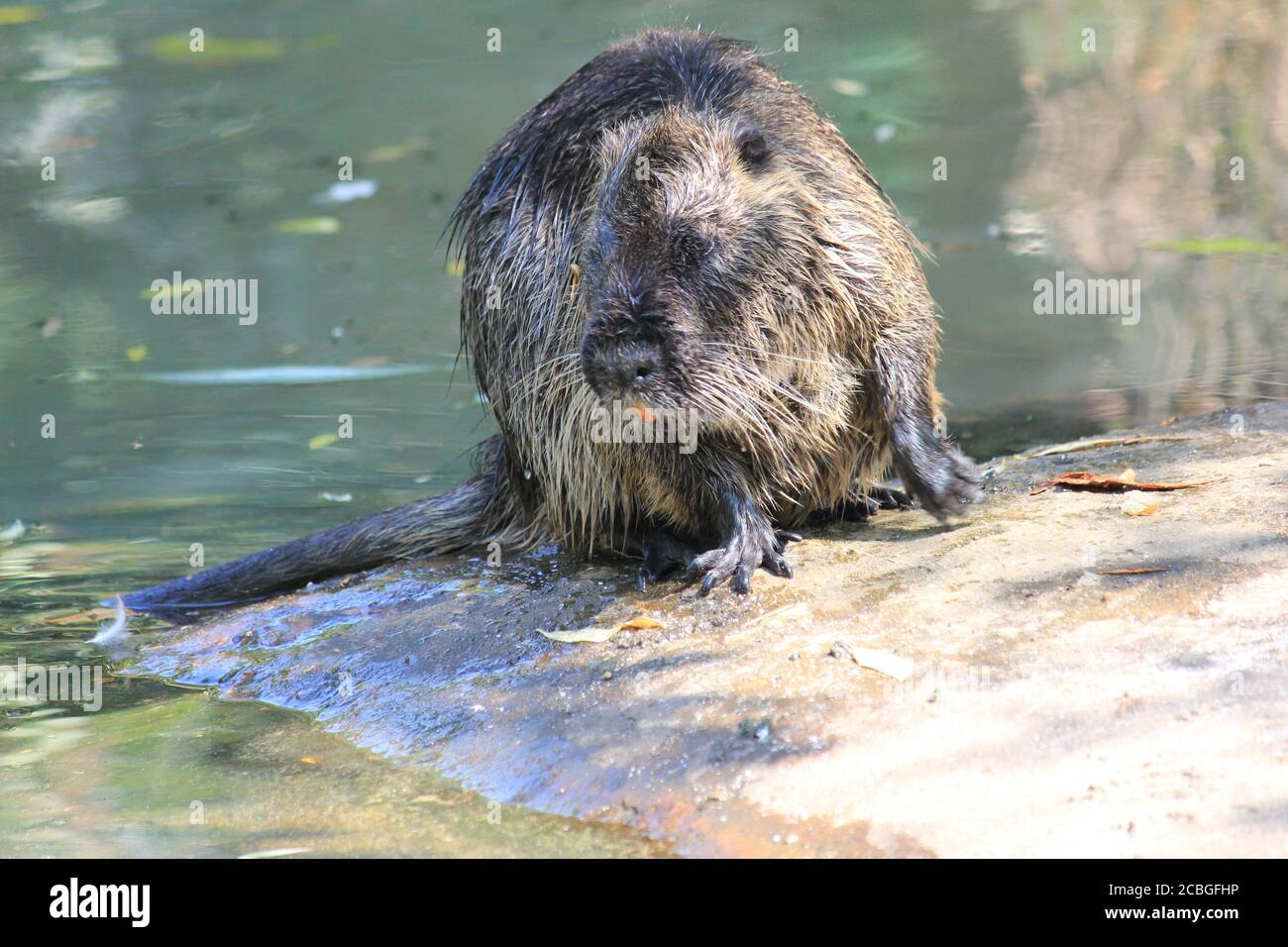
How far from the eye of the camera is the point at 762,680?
10.9ft

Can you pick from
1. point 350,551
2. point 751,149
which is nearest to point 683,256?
point 751,149

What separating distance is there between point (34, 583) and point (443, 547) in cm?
162

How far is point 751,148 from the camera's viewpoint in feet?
13.8

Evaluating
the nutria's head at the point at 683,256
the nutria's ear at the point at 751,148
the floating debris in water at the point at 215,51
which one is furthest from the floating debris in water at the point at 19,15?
the nutria's ear at the point at 751,148

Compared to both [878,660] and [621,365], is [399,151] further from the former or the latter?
[878,660]

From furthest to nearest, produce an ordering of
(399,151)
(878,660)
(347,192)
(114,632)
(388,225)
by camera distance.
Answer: (399,151) < (347,192) < (388,225) < (114,632) < (878,660)

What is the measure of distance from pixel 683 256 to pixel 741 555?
0.85 meters

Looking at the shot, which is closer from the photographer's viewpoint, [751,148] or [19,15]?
[751,148]

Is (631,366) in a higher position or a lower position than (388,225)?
lower

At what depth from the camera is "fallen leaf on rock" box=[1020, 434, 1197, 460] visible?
195 inches

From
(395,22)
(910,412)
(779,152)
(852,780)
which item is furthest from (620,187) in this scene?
(395,22)

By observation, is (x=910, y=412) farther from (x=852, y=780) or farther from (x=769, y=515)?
(x=852, y=780)

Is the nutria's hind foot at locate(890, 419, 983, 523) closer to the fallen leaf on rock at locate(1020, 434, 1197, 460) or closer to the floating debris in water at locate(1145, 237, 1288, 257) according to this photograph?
the fallen leaf on rock at locate(1020, 434, 1197, 460)

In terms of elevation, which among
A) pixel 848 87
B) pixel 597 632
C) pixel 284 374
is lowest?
pixel 597 632
